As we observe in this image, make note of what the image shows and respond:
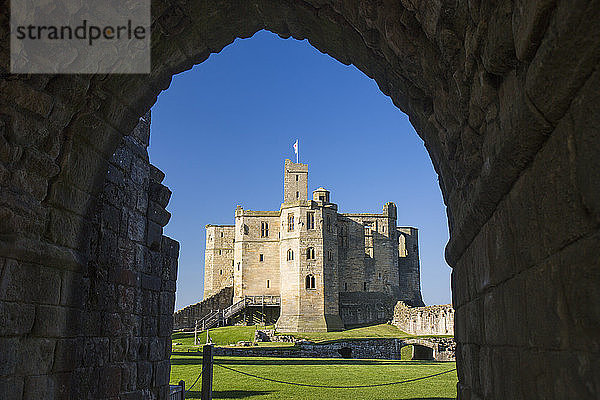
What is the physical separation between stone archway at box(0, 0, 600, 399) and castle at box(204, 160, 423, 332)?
3875 cm

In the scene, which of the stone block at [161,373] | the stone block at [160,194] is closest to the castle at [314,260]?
the stone block at [161,373]

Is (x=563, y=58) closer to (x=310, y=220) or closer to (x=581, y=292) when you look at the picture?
(x=581, y=292)

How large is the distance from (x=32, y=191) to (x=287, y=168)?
48.3 meters

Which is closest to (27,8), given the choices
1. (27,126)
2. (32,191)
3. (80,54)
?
(80,54)

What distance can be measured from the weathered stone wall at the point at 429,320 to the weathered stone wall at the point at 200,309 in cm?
1798

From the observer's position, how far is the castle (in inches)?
1788

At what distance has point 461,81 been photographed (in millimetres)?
2732

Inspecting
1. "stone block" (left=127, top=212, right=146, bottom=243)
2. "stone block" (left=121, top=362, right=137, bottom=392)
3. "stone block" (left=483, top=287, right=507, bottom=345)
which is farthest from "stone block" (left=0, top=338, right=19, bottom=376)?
"stone block" (left=483, top=287, right=507, bottom=345)

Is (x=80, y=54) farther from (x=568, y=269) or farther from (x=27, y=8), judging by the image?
(x=568, y=269)

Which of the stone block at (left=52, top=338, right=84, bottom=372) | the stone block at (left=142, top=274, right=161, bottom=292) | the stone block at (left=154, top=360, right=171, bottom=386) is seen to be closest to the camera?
the stone block at (left=52, top=338, right=84, bottom=372)

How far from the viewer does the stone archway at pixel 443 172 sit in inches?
61.8

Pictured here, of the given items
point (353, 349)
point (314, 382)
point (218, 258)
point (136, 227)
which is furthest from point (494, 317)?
point (218, 258)

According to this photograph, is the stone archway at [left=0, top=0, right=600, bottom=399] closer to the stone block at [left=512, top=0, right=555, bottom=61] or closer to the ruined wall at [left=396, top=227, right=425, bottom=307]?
the stone block at [left=512, top=0, right=555, bottom=61]

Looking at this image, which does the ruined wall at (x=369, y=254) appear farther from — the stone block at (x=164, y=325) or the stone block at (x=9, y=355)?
the stone block at (x=9, y=355)
